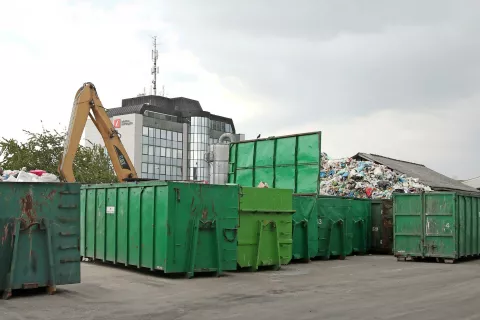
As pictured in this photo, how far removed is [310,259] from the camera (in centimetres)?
1677

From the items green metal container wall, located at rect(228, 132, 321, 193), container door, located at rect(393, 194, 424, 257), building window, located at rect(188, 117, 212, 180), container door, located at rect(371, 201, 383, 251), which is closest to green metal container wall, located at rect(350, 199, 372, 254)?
container door, located at rect(371, 201, 383, 251)

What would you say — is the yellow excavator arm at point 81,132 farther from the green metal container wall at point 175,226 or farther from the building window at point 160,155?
the building window at point 160,155

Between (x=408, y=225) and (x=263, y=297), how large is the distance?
30.5 ft

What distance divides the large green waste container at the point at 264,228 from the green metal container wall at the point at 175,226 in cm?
66

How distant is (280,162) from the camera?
1850 cm

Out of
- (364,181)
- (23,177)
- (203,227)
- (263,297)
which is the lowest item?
(263,297)

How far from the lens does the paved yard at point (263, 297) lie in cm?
752

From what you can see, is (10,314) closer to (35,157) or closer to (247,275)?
(247,275)

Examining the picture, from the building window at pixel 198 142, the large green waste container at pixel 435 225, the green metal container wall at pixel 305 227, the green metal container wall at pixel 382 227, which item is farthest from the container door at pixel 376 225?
the building window at pixel 198 142

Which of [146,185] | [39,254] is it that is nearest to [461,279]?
[146,185]

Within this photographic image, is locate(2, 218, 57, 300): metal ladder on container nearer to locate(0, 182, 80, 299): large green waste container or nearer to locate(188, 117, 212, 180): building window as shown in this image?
locate(0, 182, 80, 299): large green waste container

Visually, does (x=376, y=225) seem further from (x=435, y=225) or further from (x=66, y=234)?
(x=66, y=234)

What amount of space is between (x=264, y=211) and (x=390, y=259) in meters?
6.57

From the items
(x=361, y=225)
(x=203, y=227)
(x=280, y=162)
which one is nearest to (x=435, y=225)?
(x=361, y=225)
